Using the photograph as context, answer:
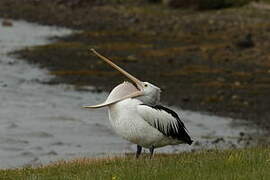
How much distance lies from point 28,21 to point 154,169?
166ft

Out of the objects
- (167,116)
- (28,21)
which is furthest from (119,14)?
(167,116)

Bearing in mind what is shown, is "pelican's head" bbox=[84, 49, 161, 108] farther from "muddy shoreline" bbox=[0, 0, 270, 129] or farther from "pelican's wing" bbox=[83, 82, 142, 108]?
"muddy shoreline" bbox=[0, 0, 270, 129]

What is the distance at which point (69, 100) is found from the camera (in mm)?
32250

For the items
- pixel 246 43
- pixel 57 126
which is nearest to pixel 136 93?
pixel 57 126

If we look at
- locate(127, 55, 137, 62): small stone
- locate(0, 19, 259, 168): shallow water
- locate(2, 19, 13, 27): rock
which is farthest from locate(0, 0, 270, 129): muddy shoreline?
locate(2, 19, 13, 27): rock

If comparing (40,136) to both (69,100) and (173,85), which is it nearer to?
(69,100)

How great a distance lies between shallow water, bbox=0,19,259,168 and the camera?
24.0 meters

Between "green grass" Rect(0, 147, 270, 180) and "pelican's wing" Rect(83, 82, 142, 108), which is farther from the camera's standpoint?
"pelican's wing" Rect(83, 82, 142, 108)

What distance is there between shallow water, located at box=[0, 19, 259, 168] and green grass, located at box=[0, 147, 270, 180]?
9865 millimetres

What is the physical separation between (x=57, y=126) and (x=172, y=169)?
58.5 feet

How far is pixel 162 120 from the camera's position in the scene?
1261 cm

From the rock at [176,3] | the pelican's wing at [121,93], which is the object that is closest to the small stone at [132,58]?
the rock at [176,3]

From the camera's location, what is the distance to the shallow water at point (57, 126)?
24.0 metres

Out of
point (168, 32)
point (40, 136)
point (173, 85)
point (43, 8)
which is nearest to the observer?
point (40, 136)
